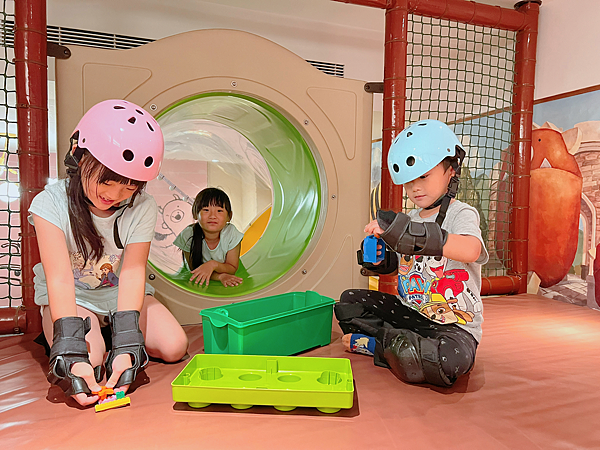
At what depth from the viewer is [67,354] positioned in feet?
3.24

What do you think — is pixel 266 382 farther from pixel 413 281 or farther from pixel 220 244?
pixel 220 244

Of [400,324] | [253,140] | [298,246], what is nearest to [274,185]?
[253,140]

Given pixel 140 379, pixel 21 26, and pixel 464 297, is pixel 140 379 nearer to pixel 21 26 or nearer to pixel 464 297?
pixel 464 297

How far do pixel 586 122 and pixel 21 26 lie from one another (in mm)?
2330

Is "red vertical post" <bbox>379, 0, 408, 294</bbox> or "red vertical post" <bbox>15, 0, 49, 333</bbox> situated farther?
"red vertical post" <bbox>379, 0, 408, 294</bbox>

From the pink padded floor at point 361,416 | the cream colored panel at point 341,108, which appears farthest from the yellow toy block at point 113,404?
the cream colored panel at point 341,108

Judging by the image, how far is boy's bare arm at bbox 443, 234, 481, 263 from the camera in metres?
1.07

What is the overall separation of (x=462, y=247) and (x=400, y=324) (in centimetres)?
39

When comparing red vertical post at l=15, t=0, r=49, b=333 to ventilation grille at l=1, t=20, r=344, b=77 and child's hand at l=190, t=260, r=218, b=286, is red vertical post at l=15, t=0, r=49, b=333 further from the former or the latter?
child's hand at l=190, t=260, r=218, b=286

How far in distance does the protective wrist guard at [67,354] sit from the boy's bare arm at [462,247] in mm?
894

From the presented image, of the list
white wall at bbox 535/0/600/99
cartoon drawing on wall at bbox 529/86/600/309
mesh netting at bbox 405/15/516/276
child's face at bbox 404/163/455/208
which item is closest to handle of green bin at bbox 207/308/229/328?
child's face at bbox 404/163/455/208

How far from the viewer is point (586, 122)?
6.64 feet

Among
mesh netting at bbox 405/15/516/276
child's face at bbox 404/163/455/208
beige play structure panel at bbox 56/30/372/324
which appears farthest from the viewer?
mesh netting at bbox 405/15/516/276

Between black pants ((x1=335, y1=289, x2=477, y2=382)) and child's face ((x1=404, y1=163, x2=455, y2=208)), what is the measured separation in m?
0.35
